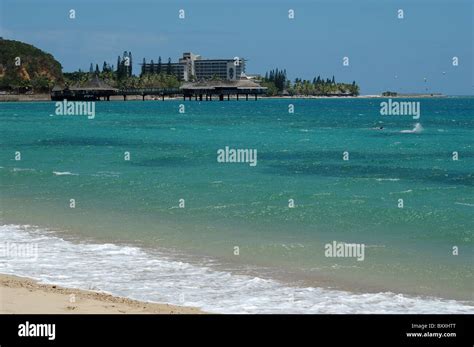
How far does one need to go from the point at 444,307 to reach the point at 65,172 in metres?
22.7

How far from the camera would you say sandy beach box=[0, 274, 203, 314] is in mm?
10625

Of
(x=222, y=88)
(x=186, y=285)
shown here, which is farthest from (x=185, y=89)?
(x=186, y=285)

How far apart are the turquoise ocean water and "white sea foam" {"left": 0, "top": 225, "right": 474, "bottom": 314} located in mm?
33

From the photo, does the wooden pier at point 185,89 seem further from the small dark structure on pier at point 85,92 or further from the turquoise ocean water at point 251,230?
the turquoise ocean water at point 251,230

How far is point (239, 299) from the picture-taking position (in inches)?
457

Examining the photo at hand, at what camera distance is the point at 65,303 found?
11.0 m

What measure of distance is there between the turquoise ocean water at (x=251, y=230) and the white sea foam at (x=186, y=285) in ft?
0.11

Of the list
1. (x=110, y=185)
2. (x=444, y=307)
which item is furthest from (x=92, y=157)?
(x=444, y=307)

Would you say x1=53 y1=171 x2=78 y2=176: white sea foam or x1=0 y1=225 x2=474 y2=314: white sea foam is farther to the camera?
x1=53 y1=171 x2=78 y2=176: white sea foam

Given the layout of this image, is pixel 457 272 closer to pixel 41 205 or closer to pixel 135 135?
pixel 41 205

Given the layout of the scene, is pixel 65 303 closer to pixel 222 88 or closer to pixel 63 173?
pixel 63 173
